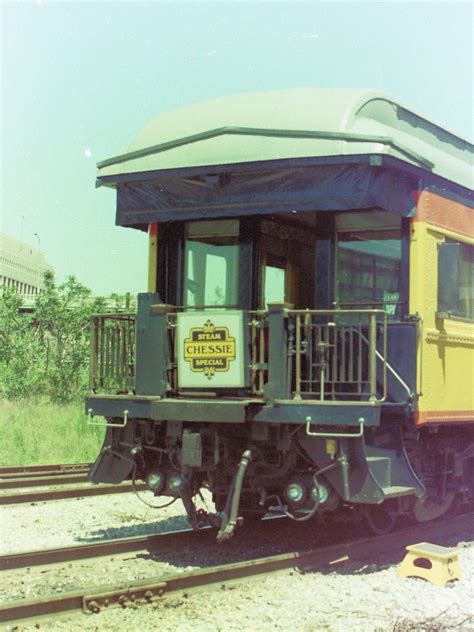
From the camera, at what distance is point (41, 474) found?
1286 cm

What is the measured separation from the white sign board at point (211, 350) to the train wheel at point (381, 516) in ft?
6.46

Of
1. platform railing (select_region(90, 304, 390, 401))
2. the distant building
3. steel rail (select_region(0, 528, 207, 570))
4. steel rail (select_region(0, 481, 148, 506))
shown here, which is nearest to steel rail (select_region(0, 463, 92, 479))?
steel rail (select_region(0, 481, 148, 506))

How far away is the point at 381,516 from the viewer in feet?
29.1

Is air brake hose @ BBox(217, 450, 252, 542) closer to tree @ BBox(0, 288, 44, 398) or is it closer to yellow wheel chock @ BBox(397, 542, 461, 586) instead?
yellow wheel chock @ BBox(397, 542, 461, 586)

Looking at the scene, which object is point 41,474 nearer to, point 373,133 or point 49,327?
point 373,133

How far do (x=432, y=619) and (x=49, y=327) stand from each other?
1919cm

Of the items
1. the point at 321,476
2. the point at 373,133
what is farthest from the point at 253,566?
the point at 373,133

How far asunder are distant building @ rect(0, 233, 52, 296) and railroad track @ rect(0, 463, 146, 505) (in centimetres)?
2140

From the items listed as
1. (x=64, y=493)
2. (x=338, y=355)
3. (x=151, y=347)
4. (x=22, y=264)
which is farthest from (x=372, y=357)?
(x=22, y=264)

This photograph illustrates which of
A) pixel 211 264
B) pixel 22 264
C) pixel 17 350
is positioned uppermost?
pixel 22 264

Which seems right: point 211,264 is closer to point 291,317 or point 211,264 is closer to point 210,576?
point 291,317

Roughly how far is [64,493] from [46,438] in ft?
17.6

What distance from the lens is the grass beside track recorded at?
1527cm

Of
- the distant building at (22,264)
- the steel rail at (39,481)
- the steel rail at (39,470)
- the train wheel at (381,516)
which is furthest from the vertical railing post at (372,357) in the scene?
the distant building at (22,264)
